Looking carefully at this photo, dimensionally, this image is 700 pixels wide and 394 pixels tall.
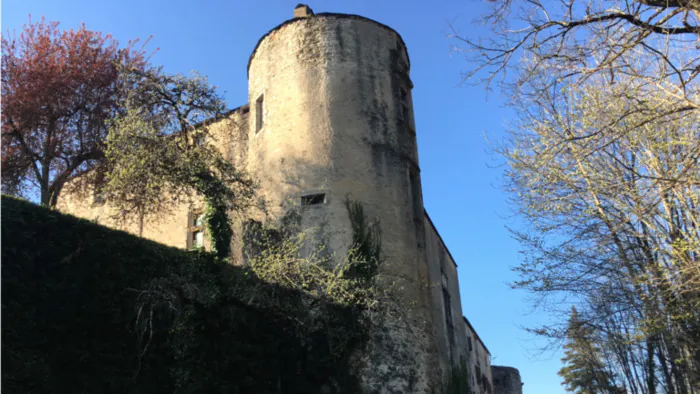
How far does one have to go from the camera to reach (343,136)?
622 inches

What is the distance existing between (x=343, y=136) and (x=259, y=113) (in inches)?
129

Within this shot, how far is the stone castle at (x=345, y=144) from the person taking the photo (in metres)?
15.0

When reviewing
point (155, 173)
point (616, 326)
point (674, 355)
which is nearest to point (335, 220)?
point (155, 173)

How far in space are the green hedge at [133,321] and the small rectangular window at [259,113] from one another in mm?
5891

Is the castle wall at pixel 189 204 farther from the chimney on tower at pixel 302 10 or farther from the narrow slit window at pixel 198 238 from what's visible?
the chimney on tower at pixel 302 10

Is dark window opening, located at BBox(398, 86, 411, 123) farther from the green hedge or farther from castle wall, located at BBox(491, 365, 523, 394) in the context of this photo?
castle wall, located at BBox(491, 365, 523, 394)

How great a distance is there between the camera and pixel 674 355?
12250 mm

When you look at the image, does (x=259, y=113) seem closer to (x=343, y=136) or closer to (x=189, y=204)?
(x=343, y=136)

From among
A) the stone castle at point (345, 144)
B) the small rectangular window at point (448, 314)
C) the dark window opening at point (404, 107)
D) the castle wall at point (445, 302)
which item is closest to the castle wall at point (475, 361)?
the castle wall at point (445, 302)

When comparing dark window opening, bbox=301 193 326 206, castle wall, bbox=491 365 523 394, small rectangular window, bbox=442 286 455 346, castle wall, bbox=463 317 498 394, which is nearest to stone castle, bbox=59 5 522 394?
dark window opening, bbox=301 193 326 206

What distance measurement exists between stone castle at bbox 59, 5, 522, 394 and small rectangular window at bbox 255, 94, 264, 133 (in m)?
0.03

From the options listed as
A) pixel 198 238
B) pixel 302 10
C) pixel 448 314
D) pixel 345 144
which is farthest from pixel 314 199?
pixel 448 314

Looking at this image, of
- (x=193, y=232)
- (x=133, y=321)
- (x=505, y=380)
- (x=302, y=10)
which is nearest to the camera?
(x=133, y=321)

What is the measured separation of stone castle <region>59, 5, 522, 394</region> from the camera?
1495 centimetres
